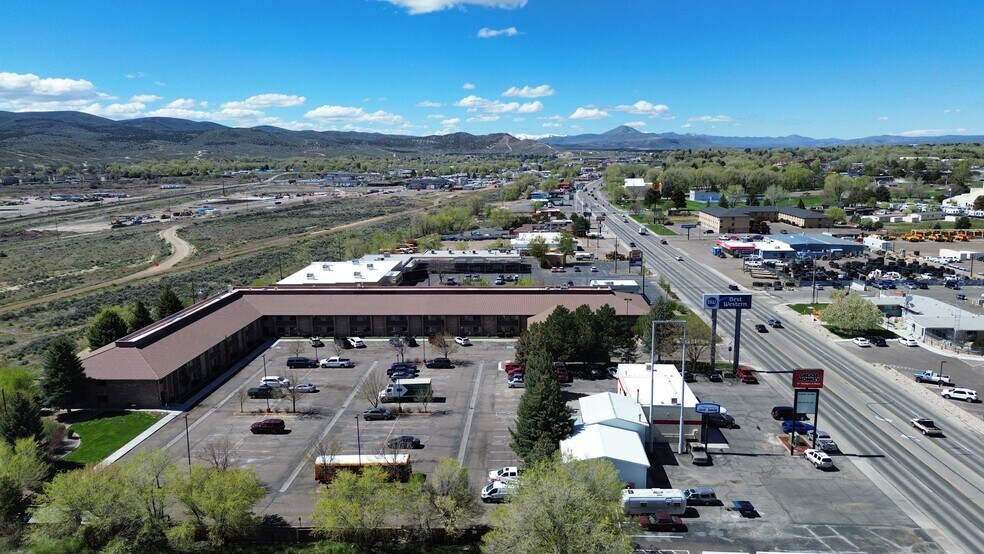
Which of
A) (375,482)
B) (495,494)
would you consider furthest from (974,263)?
(375,482)

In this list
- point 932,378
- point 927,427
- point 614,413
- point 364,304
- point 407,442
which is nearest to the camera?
point 614,413

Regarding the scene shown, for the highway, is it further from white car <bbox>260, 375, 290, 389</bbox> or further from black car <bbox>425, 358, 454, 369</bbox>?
white car <bbox>260, 375, 290, 389</bbox>

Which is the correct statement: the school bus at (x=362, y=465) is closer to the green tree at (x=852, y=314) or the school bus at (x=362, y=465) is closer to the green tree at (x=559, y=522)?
the green tree at (x=559, y=522)

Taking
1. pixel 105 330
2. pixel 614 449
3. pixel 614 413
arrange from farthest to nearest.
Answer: pixel 105 330 → pixel 614 413 → pixel 614 449

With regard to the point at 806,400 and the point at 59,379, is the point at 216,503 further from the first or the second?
the point at 806,400

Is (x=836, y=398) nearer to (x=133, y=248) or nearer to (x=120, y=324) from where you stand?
(x=120, y=324)

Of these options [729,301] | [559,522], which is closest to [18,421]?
[559,522]

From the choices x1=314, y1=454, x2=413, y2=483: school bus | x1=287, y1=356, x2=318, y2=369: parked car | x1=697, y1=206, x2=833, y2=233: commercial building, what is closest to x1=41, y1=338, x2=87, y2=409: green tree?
x1=287, y1=356, x2=318, y2=369: parked car
